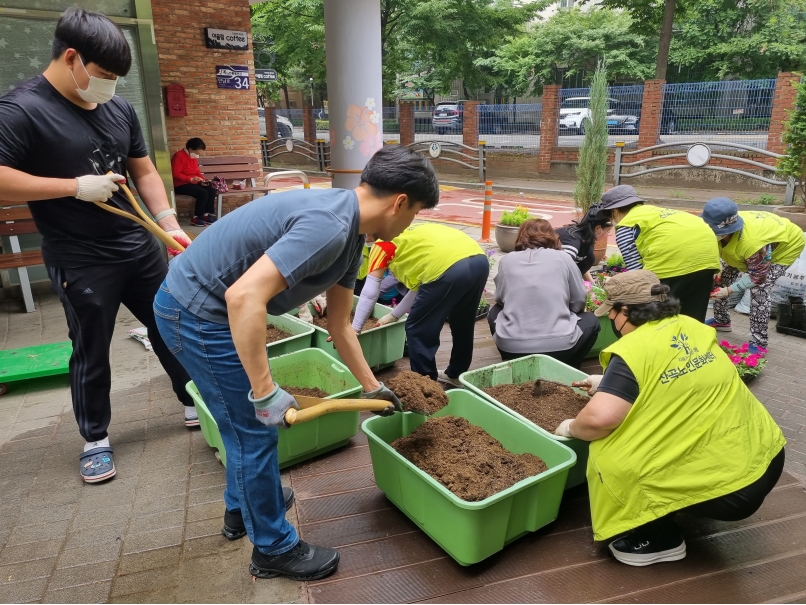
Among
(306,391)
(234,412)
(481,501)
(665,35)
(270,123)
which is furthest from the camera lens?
(270,123)

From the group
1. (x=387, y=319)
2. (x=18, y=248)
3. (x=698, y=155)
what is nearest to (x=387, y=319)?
(x=387, y=319)

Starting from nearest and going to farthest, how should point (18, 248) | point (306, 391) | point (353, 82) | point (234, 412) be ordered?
point (234, 412) → point (306, 391) → point (18, 248) → point (353, 82)

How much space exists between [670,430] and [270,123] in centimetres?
2141

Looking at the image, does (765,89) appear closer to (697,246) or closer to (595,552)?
(697,246)

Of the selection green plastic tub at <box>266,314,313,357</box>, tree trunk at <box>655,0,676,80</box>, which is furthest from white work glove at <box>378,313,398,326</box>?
tree trunk at <box>655,0,676,80</box>

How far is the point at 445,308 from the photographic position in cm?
351

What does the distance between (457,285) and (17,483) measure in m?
2.45

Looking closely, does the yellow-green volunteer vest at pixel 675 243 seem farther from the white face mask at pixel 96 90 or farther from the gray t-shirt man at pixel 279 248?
the white face mask at pixel 96 90

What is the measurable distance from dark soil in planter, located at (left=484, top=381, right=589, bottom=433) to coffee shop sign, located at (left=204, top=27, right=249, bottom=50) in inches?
330

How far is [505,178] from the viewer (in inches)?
643

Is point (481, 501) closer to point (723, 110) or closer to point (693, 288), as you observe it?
point (693, 288)

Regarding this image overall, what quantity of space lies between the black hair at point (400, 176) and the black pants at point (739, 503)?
1507mm

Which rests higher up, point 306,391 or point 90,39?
point 90,39

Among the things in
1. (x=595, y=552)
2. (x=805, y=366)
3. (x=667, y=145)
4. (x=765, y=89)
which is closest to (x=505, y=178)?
(x=667, y=145)
